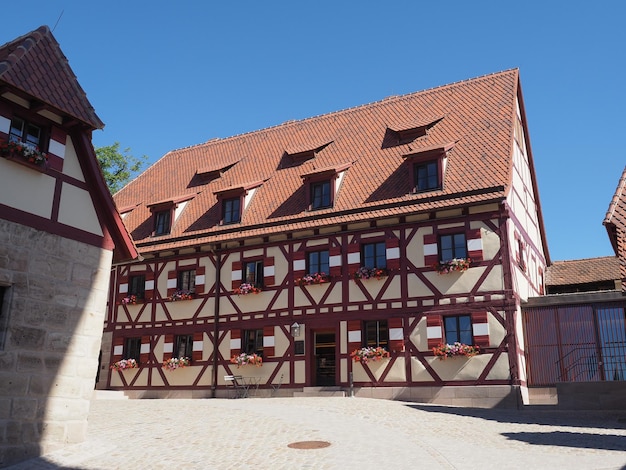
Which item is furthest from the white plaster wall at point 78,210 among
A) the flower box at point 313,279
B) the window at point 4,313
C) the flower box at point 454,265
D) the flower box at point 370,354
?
the flower box at point 454,265

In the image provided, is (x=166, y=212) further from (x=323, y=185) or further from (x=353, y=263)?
(x=353, y=263)

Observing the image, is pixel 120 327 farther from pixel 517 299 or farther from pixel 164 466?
pixel 164 466

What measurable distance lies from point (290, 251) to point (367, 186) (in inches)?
135

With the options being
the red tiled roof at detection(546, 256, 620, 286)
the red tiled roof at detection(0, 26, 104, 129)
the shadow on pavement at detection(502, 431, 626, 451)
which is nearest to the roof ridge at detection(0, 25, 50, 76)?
the red tiled roof at detection(0, 26, 104, 129)

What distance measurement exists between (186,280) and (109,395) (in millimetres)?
4852

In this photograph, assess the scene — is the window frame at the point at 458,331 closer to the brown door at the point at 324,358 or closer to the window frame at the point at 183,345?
the brown door at the point at 324,358

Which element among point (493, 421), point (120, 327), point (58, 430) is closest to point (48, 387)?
point (58, 430)

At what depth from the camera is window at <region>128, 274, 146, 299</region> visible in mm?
26094

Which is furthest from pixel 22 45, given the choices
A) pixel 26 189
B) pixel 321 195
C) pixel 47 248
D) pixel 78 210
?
pixel 321 195

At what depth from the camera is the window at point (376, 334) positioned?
2110cm

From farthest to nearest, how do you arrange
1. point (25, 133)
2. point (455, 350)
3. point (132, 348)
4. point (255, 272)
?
1. point (132, 348)
2. point (255, 272)
3. point (455, 350)
4. point (25, 133)

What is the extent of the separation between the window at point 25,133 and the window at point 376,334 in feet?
40.3

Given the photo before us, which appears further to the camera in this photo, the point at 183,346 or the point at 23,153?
the point at 183,346

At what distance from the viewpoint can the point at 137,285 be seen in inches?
1033
